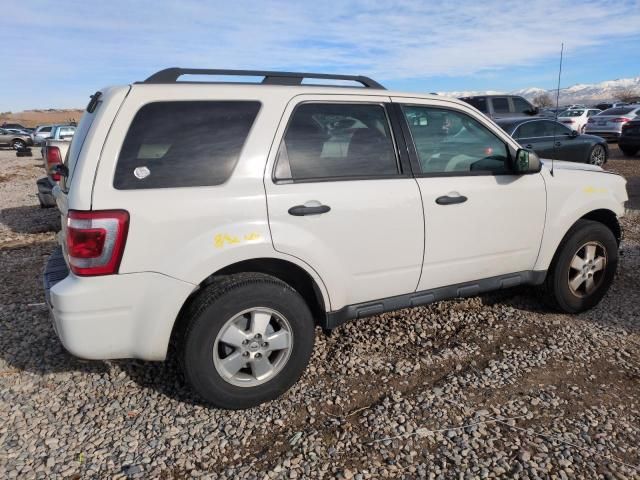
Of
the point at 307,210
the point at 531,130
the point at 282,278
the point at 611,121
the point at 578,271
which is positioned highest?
the point at 307,210

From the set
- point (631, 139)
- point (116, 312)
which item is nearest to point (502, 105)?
point (631, 139)

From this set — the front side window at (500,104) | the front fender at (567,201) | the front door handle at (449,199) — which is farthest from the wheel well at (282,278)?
the front side window at (500,104)

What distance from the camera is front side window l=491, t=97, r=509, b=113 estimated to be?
45.1 feet

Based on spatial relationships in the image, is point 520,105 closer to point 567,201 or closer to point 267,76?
point 567,201

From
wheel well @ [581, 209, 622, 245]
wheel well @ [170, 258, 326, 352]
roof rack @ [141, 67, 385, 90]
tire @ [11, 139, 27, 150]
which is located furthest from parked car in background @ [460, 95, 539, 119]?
tire @ [11, 139, 27, 150]

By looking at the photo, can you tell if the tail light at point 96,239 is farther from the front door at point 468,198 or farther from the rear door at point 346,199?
the front door at point 468,198

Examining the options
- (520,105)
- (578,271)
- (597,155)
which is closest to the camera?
(578,271)

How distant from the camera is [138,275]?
98.5 inches

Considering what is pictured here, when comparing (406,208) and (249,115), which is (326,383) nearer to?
(406,208)

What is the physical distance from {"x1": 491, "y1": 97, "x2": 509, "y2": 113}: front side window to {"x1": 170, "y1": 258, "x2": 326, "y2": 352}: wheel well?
40.5ft

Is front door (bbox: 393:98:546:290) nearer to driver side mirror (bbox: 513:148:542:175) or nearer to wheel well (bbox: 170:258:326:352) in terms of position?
driver side mirror (bbox: 513:148:542:175)

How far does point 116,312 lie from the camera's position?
2.52 metres

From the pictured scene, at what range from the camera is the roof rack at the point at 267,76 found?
277 cm

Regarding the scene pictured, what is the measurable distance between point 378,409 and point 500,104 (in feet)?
42.6
